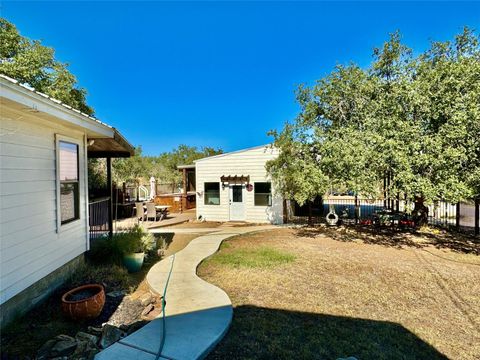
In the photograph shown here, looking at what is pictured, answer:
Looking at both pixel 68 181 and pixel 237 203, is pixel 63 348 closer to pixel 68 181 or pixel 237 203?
pixel 68 181

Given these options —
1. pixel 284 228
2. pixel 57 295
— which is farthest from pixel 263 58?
pixel 57 295

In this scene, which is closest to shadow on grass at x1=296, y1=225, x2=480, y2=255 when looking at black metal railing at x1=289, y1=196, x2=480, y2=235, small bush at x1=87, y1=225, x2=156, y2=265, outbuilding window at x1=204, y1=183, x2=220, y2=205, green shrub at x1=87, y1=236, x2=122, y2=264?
black metal railing at x1=289, y1=196, x2=480, y2=235

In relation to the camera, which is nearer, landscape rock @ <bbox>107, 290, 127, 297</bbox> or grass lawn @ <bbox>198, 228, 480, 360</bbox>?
grass lawn @ <bbox>198, 228, 480, 360</bbox>

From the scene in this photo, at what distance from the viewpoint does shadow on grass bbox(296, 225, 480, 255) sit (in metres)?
8.66

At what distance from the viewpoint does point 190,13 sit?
10.2m

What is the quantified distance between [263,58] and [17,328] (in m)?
17.7

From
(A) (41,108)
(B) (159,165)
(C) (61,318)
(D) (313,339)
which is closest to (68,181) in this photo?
(A) (41,108)

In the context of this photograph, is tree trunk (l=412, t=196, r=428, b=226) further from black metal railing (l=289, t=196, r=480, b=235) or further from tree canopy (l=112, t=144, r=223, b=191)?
tree canopy (l=112, t=144, r=223, b=191)

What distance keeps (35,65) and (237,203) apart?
13.6 metres

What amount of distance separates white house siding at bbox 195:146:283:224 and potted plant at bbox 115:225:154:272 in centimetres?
766

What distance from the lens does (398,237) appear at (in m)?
9.96

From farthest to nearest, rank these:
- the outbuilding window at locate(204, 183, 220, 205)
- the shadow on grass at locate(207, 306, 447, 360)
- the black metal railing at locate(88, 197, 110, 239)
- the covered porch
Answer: the outbuilding window at locate(204, 183, 220, 205) → the black metal railing at locate(88, 197, 110, 239) → the covered porch → the shadow on grass at locate(207, 306, 447, 360)

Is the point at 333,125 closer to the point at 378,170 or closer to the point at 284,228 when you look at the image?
the point at 378,170

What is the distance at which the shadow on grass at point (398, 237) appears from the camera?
866 cm
